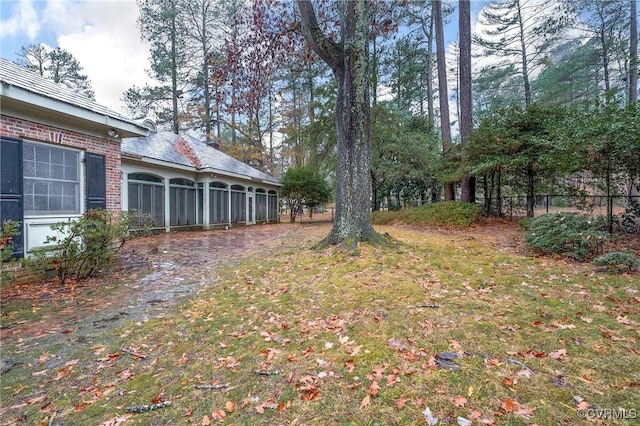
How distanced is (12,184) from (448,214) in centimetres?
1249

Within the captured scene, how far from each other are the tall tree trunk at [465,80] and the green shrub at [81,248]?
11.3 meters

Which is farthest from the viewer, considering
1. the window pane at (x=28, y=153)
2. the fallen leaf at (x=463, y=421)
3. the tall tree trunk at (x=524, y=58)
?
the tall tree trunk at (x=524, y=58)

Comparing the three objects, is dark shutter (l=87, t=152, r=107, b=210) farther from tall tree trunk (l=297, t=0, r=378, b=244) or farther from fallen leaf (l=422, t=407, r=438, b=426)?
fallen leaf (l=422, t=407, r=438, b=426)

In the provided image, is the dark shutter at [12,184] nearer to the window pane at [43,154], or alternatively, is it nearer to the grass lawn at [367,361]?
the window pane at [43,154]

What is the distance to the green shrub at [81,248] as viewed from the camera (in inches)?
200

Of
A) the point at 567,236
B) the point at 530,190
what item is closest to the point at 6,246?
the point at 567,236

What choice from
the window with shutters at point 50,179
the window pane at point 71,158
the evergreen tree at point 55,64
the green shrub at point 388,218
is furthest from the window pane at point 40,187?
the evergreen tree at point 55,64

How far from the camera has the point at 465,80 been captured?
12.4m

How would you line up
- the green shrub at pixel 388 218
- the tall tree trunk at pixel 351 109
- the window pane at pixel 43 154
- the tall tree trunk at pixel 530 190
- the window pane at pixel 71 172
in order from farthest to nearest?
the green shrub at pixel 388 218 → the tall tree trunk at pixel 530 190 → the tall tree trunk at pixel 351 109 → the window pane at pixel 71 172 → the window pane at pixel 43 154

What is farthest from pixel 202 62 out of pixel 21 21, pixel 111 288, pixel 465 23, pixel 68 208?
pixel 111 288

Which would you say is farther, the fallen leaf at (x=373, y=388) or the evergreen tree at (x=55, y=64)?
the evergreen tree at (x=55, y=64)

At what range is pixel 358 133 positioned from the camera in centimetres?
631

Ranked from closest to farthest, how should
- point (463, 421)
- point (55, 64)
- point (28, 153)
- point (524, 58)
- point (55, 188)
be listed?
1. point (463, 421)
2. point (28, 153)
3. point (55, 188)
4. point (524, 58)
5. point (55, 64)

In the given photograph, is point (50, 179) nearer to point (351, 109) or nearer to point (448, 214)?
point (351, 109)
